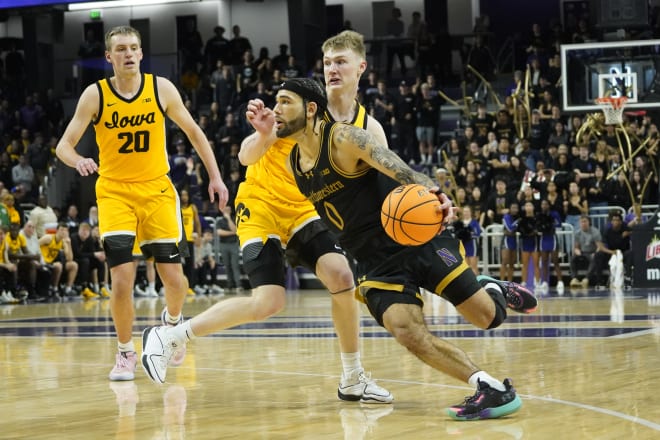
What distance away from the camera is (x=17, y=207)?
2109 cm

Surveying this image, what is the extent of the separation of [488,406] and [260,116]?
6.63ft

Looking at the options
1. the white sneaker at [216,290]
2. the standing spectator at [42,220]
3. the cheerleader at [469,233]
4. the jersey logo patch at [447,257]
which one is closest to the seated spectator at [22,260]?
the standing spectator at [42,220]

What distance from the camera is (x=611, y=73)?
64.2 ft

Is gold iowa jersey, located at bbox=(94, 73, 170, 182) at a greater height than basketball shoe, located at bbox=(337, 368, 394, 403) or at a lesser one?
greater

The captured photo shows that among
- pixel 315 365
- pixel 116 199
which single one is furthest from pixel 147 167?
pixel 315 365

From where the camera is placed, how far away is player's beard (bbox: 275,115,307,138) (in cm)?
558

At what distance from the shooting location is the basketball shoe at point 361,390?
571 cm

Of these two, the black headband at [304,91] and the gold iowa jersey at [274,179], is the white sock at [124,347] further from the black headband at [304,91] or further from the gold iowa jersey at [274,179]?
the black headband at [304,91]

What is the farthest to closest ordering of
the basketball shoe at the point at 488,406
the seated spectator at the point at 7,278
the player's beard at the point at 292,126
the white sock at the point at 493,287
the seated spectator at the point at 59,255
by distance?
the seated spectator at the point at 59,255 < the seated spectator at the point at 7,278 < the white sock at the point at 493,287 < the player's beard at the point at 292,126 < the basketball shoe at the point at 488,406

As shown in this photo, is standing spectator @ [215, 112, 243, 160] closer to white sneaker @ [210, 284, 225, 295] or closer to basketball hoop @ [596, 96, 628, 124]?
white sneaker @ [210, 284, 225, 295]

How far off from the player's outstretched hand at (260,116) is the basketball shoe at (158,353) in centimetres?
130

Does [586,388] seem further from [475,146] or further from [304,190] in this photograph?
[475,146]

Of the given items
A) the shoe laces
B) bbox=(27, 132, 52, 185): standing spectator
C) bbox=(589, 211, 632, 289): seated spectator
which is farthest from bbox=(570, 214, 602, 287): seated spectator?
the shoe laces

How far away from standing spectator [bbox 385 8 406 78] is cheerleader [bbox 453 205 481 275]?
825 centimetres
